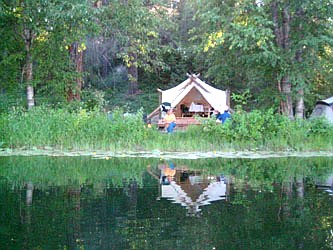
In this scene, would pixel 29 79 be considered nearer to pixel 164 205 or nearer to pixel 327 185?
pixel 164 205

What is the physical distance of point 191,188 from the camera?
354 inches

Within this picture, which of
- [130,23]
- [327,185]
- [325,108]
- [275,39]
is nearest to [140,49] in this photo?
[130,23]

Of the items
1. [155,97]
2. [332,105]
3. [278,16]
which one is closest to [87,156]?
[278,16]

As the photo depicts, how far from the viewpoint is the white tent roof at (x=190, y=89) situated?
23.7m

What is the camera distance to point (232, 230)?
626cm

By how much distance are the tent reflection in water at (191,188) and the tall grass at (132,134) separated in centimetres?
319

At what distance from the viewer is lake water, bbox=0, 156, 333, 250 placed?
5840 mm

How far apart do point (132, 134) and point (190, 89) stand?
993 cm

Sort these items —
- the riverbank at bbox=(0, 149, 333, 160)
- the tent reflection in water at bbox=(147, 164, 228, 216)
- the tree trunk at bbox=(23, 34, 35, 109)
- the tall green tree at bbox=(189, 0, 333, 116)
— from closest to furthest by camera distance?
the tent reflection in water at bbox=(147, 164, 228, 216) < the riverbank at bbox=(0, 149, 333, 160) < the tall green tree at bbox=(189, 0, 333, 116) < the tree trunk at bbox=(23, 34, 35, 109)

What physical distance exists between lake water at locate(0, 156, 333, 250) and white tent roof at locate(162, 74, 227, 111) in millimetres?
11725

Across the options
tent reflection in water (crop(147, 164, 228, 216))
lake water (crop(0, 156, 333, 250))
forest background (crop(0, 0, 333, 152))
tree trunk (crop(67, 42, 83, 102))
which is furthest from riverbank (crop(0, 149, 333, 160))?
tree trunk (crop(67, 42, 83, 102))

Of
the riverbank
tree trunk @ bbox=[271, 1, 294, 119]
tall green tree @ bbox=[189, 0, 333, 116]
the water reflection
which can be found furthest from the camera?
tree trunk @ bbox=[271, 1, 294, 119]

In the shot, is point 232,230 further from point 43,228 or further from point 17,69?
point 17,69

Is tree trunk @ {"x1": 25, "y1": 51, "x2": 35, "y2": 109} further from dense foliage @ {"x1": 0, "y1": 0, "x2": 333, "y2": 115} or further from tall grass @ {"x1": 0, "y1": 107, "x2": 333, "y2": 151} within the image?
tall grass @ {"x1": 0, "y1": 107, "x2": 333, "y2": 151}
